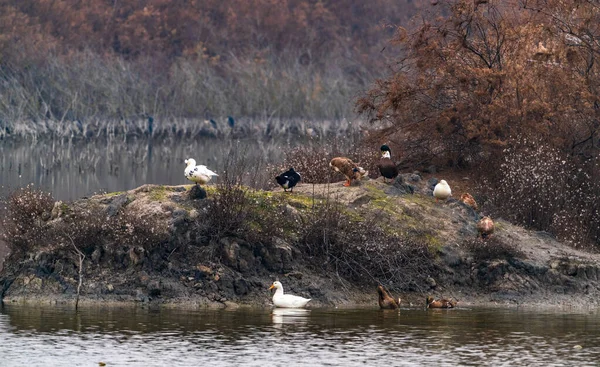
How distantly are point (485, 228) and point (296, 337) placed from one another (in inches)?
297

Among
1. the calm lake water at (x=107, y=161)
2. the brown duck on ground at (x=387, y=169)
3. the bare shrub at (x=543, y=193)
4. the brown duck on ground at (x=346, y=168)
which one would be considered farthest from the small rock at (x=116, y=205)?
the calm lake water at (x=107, y=161)

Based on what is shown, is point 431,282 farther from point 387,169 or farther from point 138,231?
point 138,231

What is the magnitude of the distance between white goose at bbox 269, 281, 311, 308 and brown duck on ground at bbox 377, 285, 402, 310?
1374 mm

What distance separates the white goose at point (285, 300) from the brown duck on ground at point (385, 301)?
1.37m

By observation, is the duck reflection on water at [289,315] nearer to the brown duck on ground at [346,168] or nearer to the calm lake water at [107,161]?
the brown duck on ground at [346,168]

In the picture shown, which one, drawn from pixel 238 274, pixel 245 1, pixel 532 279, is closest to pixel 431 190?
pixel 532 279

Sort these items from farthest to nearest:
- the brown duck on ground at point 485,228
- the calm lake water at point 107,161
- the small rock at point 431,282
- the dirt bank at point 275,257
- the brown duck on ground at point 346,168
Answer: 1. the calm lake water at point 107,161
2. the brown duck on ground at point 346,168
3. the brown duck on ground at point 485,228
4. the small rock at point 431,282
5. the dirt bank at point 275,257

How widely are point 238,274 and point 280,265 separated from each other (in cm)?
94

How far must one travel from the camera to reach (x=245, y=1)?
118000 millimetres

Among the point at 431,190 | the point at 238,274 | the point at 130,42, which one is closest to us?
the point at 238,274

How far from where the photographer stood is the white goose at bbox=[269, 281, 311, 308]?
2483 centimetres

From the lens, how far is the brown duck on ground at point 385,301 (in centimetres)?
2528

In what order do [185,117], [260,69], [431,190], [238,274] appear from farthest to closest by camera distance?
[260,69]
[185,117]
[431,190]
[238,274]

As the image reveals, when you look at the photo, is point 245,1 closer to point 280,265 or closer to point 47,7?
point 47,7
